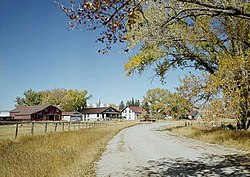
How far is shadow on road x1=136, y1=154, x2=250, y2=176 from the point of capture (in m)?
9.72

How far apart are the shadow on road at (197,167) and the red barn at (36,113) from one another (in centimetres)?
8401

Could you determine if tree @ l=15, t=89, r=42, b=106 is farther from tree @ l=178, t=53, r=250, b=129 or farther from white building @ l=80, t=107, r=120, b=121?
tree @ l=178, t=53, r=250, b=129

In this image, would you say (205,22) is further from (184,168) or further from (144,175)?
(144,175)

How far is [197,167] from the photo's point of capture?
35.3 feet

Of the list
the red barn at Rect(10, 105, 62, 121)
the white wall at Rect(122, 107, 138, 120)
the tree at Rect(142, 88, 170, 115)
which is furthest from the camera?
the white wall at Rect(122, 107, 138, 120)

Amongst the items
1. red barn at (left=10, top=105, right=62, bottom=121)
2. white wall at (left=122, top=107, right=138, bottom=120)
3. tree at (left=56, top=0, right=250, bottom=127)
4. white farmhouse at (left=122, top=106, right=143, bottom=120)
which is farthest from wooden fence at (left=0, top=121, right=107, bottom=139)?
white wall at (left=122, top=107, right=138, bottom=120)

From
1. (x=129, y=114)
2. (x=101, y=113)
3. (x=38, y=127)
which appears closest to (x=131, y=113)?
(x=129, y=114)

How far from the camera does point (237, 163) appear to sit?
465 inches

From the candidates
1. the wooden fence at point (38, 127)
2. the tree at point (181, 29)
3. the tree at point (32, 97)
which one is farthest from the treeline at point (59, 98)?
the tree at point (181, 29)

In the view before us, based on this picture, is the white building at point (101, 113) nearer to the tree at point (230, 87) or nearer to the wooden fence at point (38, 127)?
the wooden fence at point (38, 127)

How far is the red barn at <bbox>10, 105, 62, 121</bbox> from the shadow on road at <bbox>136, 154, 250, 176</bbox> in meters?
84.0

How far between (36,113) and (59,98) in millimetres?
39053

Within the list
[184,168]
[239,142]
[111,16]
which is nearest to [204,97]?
[239,142]

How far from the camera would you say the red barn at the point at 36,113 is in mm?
91062
